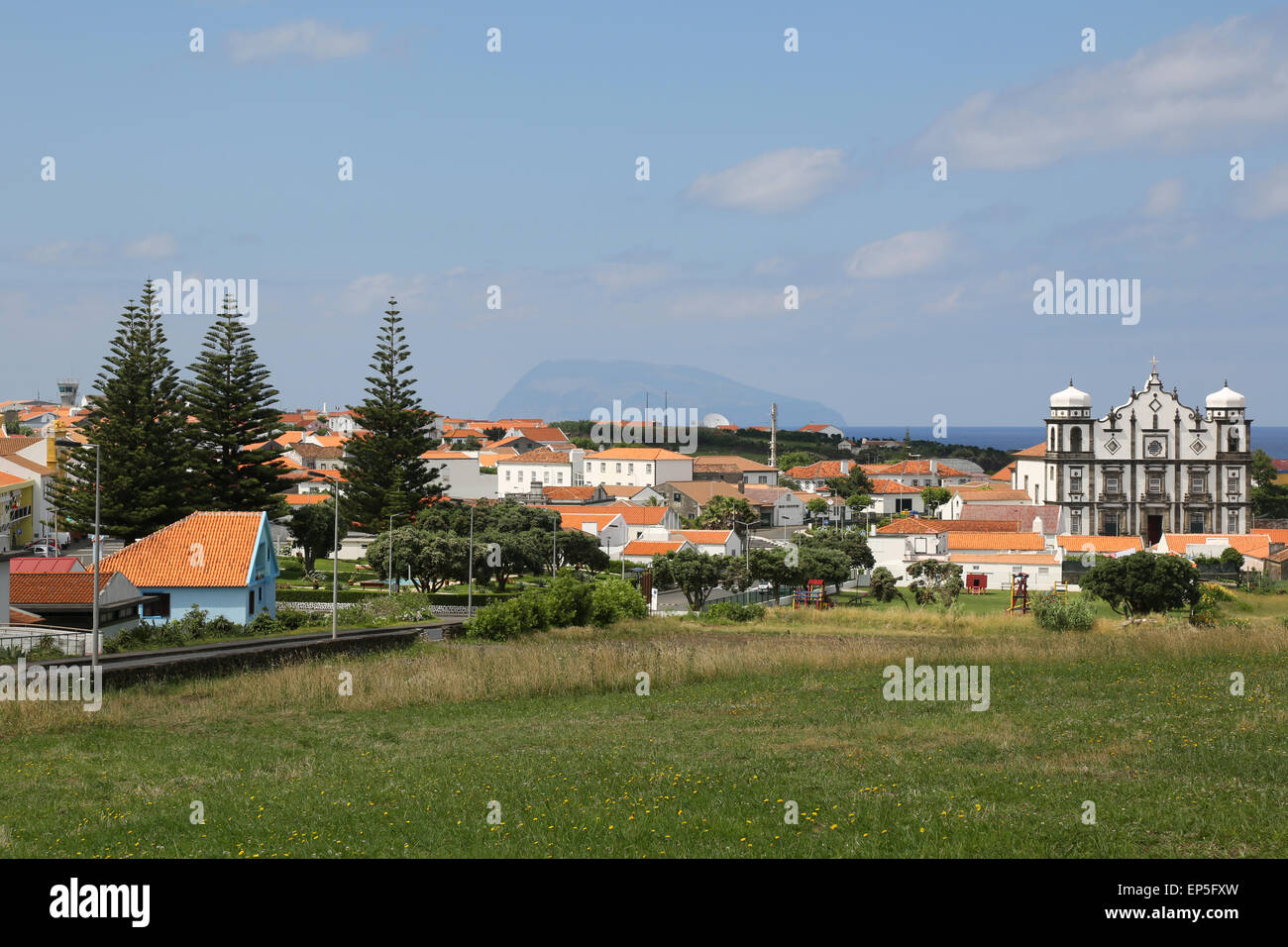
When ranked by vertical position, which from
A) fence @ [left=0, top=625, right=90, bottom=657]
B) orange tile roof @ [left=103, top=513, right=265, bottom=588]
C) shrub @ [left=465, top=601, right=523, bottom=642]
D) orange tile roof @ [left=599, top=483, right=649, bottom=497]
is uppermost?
orange tile roof @ [left=599, top=483, right=649, bottom=497]

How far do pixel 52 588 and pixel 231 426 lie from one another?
20959 millimetres

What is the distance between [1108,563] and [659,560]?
1773cm

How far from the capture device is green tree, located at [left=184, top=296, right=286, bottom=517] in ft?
157

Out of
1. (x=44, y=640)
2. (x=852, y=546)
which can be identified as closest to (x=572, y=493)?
(x=852, y=546)

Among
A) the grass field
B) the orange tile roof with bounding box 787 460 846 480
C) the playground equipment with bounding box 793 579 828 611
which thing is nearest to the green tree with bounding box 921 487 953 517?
the orange tile roof with bounding box 787 460 846 480

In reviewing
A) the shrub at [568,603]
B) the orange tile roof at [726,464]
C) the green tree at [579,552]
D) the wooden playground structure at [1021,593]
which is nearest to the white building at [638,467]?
the orange tile roof at [726,464]

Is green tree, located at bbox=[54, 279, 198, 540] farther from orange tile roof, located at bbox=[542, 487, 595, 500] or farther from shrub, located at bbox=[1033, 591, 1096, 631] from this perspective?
orange tile roof, located at bbox=[542, 487, 595, 500]

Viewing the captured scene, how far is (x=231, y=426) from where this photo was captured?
48.4m

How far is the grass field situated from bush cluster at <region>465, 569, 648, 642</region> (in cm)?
976

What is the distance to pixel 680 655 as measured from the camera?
2100cm

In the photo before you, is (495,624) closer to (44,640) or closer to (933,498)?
(44,640)

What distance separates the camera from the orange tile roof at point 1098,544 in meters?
60.5

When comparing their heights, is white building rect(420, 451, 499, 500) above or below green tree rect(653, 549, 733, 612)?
above
